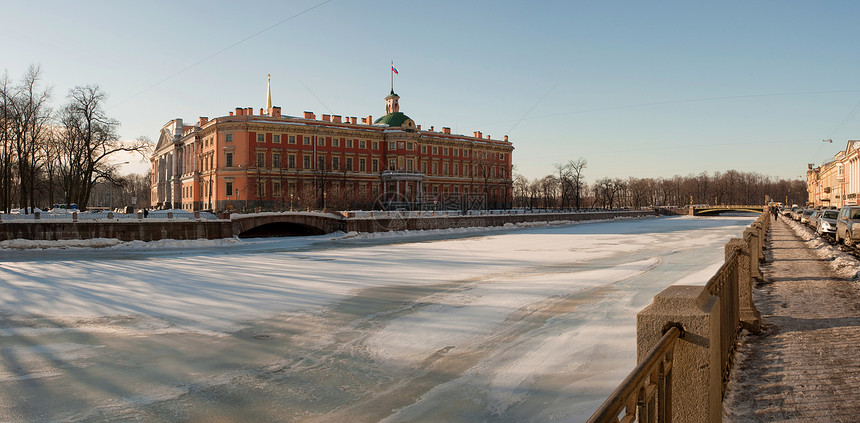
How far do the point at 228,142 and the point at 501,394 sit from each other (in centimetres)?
7690

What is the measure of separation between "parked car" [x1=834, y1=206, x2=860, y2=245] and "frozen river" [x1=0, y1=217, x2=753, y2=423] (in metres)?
8.78

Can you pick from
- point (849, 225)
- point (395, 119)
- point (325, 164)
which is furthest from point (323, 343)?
point (395, 119)

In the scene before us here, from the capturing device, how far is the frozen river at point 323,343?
20.7 ft

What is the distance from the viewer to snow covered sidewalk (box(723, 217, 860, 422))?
201 inches

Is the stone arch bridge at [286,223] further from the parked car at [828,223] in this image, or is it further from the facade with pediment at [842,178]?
the facade with pediment at [842,178]

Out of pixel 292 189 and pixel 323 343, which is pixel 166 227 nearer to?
pixel 323 343

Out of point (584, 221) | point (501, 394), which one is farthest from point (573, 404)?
point (584, 221)

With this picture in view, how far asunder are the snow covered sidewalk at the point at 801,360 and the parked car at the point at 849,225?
12.6m

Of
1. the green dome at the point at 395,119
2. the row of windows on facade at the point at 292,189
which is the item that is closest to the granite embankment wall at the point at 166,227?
the row of windows on facade at the point at 292,189

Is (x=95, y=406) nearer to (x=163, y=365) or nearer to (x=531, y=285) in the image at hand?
(x=163, y=365)

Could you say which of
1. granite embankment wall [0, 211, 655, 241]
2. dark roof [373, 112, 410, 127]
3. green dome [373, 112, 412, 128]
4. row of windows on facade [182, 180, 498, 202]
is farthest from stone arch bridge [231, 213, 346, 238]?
dark roof [373, 112, 410, 127]

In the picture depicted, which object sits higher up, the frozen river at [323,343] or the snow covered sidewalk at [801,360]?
the snow covered sidewalk at [801,360]

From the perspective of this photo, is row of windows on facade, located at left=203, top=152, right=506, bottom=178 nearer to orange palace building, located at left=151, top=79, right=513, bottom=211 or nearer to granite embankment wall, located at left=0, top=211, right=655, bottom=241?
orange palace building, located at left=151, top=79, right=513, bottom=211

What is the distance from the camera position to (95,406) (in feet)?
20.7
